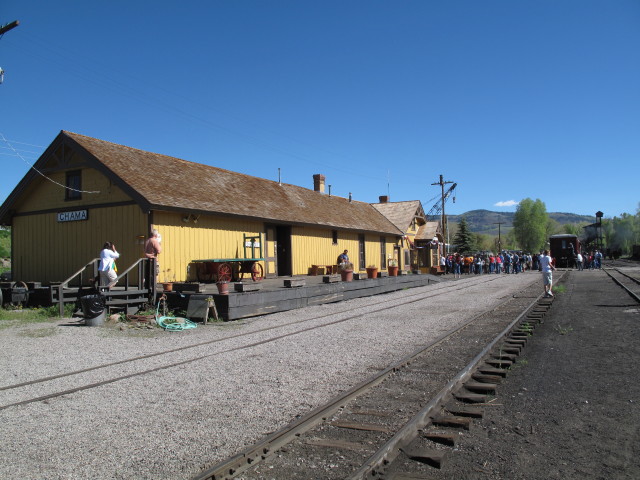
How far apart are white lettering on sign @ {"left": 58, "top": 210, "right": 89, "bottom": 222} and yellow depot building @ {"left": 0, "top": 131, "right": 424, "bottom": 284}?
0.11 feet

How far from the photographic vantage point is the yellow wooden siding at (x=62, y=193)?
53.5 ft

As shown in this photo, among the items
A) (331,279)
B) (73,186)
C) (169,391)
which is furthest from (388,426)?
(73,186)

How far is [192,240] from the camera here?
16.5m

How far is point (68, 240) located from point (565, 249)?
4588 cm

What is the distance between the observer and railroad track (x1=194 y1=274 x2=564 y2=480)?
368cm

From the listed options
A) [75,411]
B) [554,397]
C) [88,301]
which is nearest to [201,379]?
[75,411]

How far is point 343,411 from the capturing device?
16.6ft

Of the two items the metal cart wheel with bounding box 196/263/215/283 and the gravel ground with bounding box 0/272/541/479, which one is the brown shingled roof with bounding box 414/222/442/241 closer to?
the metal cart wheel with bounding box 196/263/215/283

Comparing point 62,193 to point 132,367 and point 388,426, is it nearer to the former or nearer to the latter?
point 132,367

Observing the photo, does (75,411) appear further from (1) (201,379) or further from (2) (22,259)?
(2) (22,259)

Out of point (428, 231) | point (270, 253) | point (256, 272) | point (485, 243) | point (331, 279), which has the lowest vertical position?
point (331, 279)

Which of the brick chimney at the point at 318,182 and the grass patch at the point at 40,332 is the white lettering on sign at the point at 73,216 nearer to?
the grass patch at the point at 40,332

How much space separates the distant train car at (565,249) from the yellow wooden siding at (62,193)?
147 ft

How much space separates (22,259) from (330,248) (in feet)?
44.2
